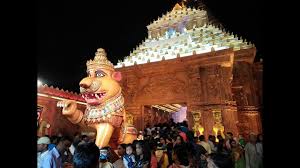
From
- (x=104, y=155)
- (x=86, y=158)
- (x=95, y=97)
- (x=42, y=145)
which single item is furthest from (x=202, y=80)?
(x=86, y=158)

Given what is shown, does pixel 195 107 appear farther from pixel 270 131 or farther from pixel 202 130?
pixel 270 131

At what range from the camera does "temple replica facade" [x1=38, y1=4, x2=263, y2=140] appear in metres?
11.8

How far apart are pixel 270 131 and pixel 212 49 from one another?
11.3m

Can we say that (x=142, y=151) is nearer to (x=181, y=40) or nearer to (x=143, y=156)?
(x=143, y=156)

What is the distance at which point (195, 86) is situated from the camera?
12398 mm

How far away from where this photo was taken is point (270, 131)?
1.34 metres

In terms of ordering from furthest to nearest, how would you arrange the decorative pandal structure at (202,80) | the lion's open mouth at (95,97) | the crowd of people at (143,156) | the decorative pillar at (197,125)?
the decorative pandal structure at (202,80) < the decorative pillar at (197,125) < the lion's open mouth at (95,97) < the crowd of people at (143,156)

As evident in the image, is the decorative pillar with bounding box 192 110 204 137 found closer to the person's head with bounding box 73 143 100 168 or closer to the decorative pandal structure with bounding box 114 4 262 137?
the decorative pandal structure with bounding box 114 4 262 137

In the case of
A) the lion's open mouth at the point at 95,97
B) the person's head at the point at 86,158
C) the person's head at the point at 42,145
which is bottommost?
the person's head at the point at 42,145

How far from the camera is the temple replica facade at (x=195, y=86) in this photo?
465 inches

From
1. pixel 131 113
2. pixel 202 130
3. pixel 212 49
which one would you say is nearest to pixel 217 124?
pixel 202 130

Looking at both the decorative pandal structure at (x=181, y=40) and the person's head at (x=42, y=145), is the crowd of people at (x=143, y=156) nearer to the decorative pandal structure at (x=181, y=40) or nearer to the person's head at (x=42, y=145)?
the person's head at (x=42, y=145)

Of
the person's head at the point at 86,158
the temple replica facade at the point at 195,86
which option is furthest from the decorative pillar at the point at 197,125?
the person's head at the point at 86,158

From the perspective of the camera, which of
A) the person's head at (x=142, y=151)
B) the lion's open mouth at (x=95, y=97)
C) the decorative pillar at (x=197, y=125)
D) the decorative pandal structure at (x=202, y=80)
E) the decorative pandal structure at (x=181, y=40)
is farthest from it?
the decorative pandal structure at (x=181, y=40)
